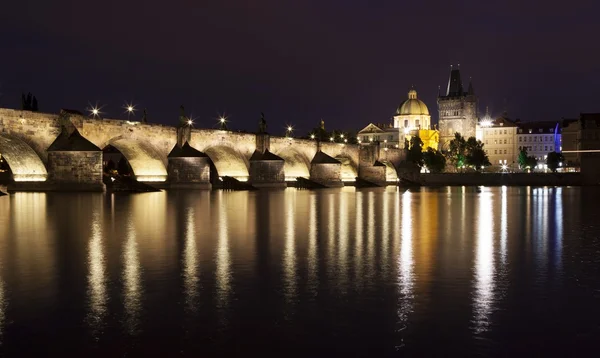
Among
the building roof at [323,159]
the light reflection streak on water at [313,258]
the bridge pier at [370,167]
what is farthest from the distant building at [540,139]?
the light reflection streak on water at [313,258]

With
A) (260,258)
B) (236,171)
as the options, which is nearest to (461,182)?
(236,171)

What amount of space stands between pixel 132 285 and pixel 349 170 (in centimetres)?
7014

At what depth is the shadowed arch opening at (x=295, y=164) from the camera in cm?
6769

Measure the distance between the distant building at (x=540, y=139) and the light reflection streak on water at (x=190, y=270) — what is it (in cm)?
12243

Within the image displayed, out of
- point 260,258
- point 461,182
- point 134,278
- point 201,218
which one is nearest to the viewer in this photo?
point 134,278

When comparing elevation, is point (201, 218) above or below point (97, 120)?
below

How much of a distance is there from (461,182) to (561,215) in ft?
213

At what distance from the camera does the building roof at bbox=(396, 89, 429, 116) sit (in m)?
146

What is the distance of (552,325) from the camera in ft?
25.3

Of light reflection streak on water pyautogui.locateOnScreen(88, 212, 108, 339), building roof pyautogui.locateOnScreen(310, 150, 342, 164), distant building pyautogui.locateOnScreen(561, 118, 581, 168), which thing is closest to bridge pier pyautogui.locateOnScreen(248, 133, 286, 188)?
building roof pyautogui.locateOnScreen(310, 150, 342, 164)

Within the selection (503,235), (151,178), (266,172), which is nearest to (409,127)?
(266,172)

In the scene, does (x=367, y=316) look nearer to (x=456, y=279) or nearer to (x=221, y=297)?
(x=221, y=297)

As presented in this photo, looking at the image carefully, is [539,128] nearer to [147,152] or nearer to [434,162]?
[434,162]

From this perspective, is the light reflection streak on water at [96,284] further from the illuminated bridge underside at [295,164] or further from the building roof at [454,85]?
the building roof at [454,85]
